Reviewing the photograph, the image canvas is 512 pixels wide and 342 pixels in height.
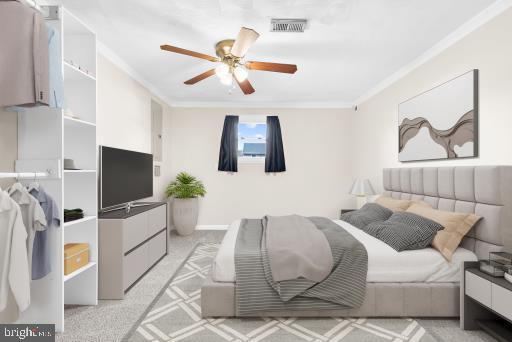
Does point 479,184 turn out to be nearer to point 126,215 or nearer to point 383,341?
point 383,341

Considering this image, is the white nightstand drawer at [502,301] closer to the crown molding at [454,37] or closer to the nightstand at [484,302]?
the nightstand at [484,302]

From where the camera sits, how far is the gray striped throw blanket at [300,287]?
224 cm

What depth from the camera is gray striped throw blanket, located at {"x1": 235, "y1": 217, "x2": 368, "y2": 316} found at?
2.24m

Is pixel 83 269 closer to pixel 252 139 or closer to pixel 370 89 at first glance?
pixel 252 139

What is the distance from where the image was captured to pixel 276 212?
19.2 ft

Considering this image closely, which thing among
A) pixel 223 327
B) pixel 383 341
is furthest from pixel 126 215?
pixel 383 341

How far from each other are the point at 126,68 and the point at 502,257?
437cm

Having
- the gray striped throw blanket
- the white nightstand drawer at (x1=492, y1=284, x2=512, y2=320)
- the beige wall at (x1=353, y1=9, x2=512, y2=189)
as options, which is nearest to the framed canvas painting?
the beige wall at (x1=353, y1=9, x2=512, y2=189)

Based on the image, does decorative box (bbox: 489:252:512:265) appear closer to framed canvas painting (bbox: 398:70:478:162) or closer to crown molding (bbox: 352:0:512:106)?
framed canvas painting (bbox: 398:70:478:162)

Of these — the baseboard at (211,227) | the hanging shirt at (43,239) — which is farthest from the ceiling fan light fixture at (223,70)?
the baseboard at (211,227)

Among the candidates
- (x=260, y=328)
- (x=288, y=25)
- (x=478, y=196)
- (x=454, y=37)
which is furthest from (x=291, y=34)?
(x=260, y=328)

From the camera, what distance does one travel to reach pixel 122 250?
271cm

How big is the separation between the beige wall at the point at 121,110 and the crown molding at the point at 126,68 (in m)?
0.04

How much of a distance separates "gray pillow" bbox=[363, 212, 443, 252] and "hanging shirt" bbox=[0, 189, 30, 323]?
9.08 feet
